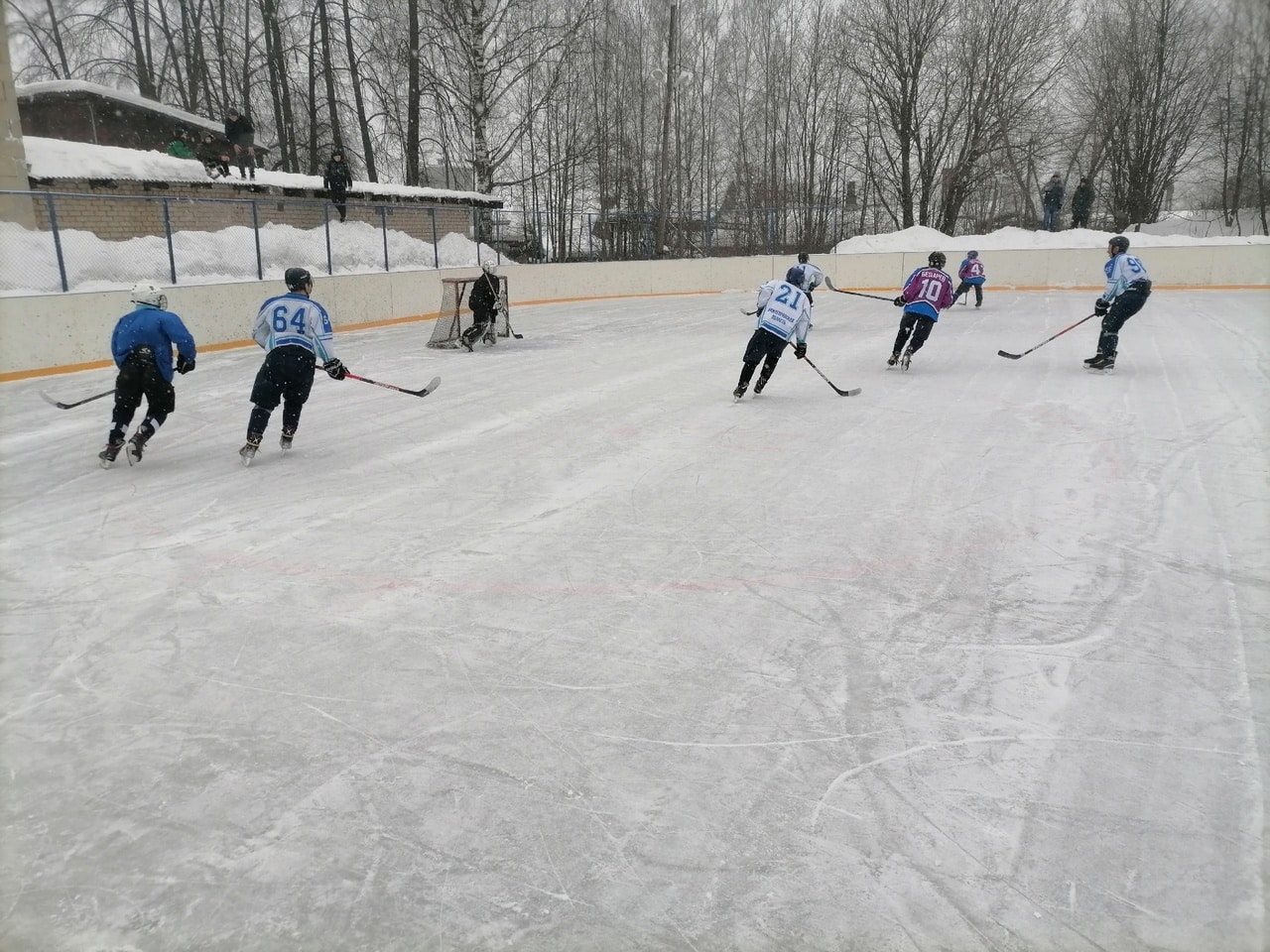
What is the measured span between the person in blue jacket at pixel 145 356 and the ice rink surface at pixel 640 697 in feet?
1.32

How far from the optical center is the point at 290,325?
6.23m

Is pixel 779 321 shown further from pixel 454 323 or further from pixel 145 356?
pixel 454 323

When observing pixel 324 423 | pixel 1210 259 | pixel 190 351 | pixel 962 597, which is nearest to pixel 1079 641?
pixel 962 597

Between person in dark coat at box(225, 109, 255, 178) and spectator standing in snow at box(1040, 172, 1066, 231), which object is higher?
person in dark coat at box(225, 109, 255, 178)

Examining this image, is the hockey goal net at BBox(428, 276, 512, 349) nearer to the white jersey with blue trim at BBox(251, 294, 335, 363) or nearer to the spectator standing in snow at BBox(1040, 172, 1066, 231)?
the white jersey with blue trim at BBox(251, 294, 335, 363)

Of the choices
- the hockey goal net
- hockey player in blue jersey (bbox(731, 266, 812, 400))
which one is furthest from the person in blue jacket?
the hockey goal net

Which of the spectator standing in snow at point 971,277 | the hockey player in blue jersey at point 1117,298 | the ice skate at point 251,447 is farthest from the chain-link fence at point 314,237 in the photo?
the hockey player in blue jersey at point 1117,298

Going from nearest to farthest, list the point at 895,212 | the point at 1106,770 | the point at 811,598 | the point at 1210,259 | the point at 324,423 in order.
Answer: the point at 1106,770 → the point at 811,598 → the point at 324,423 → the point at 1210,259 → the point at 895,212

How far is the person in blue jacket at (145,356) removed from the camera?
6.00 m

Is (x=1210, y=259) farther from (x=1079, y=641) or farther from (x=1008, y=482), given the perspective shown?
(x=1079, y=641)

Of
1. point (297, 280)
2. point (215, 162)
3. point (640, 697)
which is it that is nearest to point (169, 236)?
point (215, 162)

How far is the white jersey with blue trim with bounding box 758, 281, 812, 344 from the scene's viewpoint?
806cm

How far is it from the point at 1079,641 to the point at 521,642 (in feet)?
7.31

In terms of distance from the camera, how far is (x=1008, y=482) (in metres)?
5.69
